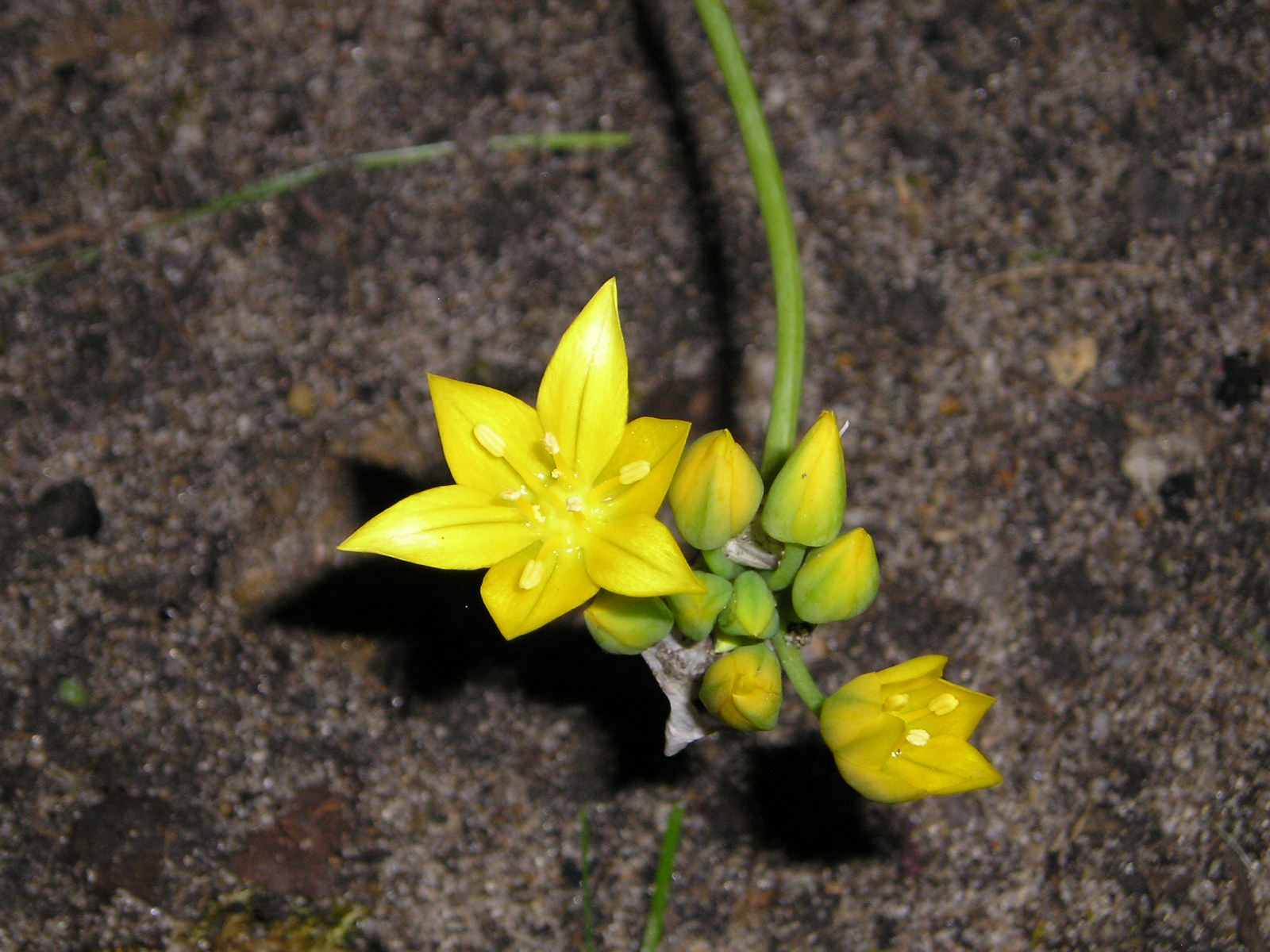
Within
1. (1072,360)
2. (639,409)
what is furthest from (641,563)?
(1072,360)

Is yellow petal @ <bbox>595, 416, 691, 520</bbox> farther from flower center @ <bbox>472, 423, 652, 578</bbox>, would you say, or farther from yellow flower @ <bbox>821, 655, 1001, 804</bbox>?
yellow flower @ <bbox>821, 655, 1001, 804</bbox>

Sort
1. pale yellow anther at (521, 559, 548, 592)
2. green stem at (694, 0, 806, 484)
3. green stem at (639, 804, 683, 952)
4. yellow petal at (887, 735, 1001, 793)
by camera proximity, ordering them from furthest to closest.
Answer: green stem at (639, 804, 683, 952) < green stem at (694, 0, 806, 484) < pale yellow anther at (521, 559, 548, 592) < yellow petal at (887, 735, 1001, 793)

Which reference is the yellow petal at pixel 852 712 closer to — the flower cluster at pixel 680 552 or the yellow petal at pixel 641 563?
the flower cluster at pixel 680 552

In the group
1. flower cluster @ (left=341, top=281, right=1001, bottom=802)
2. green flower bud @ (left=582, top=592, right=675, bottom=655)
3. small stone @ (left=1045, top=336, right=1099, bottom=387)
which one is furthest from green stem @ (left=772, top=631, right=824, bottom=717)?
small stone @ (left=1045, top=336, right=1099, bottom=387)

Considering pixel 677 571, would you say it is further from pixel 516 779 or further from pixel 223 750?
pixel 223 750

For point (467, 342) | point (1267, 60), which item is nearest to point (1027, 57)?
point (1267, 60)

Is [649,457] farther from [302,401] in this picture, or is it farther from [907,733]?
[302,401]
